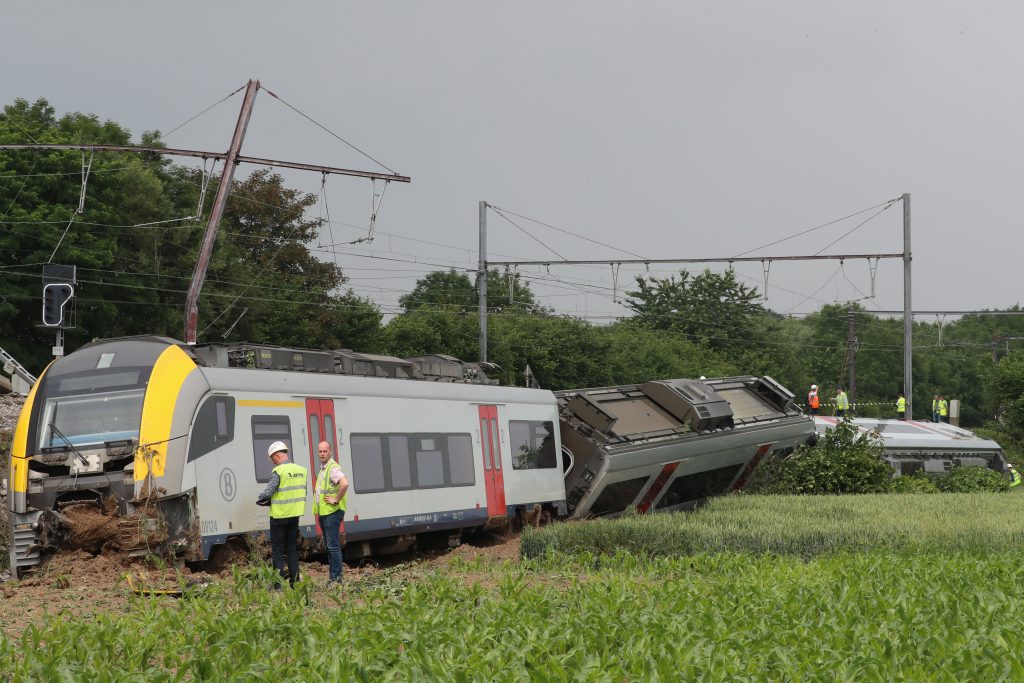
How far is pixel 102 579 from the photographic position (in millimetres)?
13047

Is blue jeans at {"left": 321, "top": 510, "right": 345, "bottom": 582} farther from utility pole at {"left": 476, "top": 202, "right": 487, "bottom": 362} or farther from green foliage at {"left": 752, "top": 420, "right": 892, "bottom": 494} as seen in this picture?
utility pole at {"left": 476, "top": 202, "right": 487, "bottom": 362}

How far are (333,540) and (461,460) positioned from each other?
5.05 m

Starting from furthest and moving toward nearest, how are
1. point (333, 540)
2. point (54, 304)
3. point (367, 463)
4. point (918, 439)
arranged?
1. point (918, 439)
2. point (54, 304)
3. point (367, 463)
4. point (333, 540)

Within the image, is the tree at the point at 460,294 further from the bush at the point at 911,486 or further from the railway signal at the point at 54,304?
the railway signal at the point at 54,304

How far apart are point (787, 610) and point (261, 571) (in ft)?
14.8

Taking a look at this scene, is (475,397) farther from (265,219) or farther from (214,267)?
(265,219)

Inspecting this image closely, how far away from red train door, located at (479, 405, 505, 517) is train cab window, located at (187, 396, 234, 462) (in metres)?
5.67

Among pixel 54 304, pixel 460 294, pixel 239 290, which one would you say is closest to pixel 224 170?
pixel 54 304

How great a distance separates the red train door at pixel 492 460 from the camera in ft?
63.8

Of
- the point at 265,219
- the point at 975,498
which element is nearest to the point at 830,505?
the point at 975,498

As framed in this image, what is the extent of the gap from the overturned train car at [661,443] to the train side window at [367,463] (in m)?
5.50

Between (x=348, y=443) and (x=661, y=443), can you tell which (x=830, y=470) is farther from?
(x=348, y=443)

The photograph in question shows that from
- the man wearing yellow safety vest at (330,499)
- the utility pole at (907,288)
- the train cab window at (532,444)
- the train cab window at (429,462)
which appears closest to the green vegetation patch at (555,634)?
the man wearing yellow safety vest at (330,499)

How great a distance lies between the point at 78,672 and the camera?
744 cm
